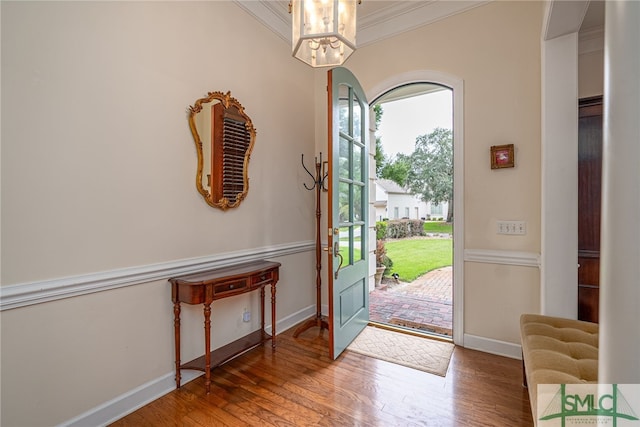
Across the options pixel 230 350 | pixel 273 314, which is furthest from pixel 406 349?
pixel 230 350

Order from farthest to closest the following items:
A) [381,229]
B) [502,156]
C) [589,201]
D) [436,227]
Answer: [436,227] → [381,229] → [502,156] → [589,201]

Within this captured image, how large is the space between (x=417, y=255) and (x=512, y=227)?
3.62 m

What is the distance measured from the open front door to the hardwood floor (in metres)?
0.38

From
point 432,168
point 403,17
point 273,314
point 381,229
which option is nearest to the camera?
point 273,314

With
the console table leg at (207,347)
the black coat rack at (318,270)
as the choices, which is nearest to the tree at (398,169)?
the black coat rack at (318,270)

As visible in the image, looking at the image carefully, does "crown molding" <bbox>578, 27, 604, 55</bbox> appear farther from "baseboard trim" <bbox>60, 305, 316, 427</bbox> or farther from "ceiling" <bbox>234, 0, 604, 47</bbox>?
"baseboard trim" <bbox>60, 305, 316, 427</bbox>

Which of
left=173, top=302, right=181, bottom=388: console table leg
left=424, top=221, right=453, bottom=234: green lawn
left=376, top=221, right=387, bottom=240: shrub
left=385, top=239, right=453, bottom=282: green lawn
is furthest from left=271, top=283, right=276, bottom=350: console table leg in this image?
left=424, top=221, right=453, bottom=234: green lawn

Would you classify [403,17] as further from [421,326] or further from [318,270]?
[421,326]

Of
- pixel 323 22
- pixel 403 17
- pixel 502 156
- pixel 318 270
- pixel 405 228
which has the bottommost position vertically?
pixel 318 270

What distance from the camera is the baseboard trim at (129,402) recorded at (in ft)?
5.22

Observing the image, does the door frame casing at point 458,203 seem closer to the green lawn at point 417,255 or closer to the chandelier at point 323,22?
the chandelier at point 323,22

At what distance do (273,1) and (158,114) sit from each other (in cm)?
165

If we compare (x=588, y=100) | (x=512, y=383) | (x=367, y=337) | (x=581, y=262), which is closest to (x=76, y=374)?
(x=367, y=337)

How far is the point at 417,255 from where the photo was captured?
5.89 metres
